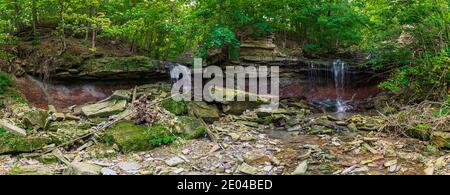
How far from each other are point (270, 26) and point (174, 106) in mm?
6299

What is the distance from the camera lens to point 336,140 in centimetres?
812

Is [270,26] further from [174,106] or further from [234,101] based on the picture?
[174,106]

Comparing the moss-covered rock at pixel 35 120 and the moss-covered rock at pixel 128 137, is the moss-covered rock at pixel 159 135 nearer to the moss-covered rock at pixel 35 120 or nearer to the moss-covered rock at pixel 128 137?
the moss-covered rock at pixel 128 137

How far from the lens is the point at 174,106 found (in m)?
9.65

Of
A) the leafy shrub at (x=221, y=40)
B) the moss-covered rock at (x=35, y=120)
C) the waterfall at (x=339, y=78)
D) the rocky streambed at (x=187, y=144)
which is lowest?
the rocky streambed at (x=187, y=144)

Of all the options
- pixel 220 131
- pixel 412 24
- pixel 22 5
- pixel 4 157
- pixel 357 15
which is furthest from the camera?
pixel 357 15

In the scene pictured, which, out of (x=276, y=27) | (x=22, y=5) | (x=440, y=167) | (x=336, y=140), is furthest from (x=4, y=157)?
(x=276, y=27)

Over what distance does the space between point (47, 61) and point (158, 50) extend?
5015 mm

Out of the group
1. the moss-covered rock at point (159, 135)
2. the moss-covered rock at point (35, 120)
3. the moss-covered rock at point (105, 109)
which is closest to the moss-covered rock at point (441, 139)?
the moss-covered rock at point (159, 135)

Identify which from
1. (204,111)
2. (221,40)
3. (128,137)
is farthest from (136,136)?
(221,40)

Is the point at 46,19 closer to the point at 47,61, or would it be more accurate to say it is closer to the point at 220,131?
the point at 47,61

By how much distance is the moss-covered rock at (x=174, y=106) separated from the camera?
31.1 feet

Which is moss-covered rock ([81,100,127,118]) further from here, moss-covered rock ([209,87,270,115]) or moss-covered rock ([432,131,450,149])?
moss-covered rock ([432,131,450,149])

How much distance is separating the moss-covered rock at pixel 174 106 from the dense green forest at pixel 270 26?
2.82 m
